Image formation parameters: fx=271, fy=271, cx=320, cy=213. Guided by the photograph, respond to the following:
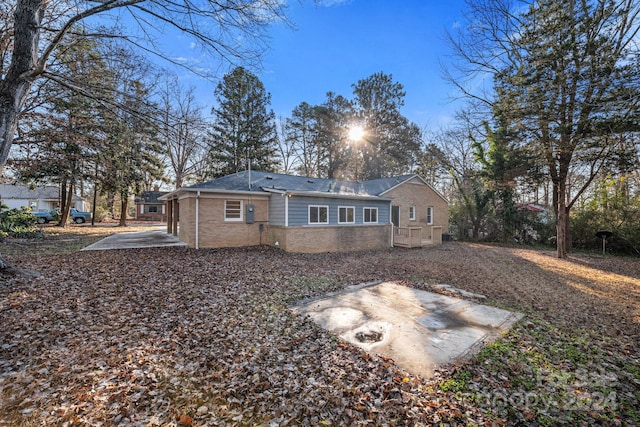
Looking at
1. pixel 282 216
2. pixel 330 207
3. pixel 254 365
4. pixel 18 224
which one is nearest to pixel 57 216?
pixel 18 224

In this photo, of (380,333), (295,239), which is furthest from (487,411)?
(295,239)

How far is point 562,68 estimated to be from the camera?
611 centimetres

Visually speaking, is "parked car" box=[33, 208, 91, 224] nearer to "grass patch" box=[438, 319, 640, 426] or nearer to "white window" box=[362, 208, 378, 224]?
"white window" box=[362, 208, 378, 224]

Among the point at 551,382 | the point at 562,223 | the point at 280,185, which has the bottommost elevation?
the point at 551,382

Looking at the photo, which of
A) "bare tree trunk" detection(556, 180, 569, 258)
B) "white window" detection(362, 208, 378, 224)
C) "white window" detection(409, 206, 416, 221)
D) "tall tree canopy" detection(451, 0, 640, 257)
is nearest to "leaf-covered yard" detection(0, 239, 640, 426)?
"tall tree canopy" detection(451, 0, 640, 257)

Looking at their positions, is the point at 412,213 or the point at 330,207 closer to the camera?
the point at 330,207

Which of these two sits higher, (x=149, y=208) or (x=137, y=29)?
(x=137, y=29)

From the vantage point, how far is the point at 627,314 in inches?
213

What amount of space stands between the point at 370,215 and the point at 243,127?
17179 mm

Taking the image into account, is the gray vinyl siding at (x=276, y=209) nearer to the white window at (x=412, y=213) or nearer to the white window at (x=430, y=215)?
the white window at (x=412, y=213)

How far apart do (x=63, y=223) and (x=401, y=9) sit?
25160mm

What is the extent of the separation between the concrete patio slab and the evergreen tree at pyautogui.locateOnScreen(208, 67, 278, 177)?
855 inches

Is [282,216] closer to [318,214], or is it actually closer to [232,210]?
[318,214]

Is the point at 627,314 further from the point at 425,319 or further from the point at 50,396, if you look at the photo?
the point at 50,396
